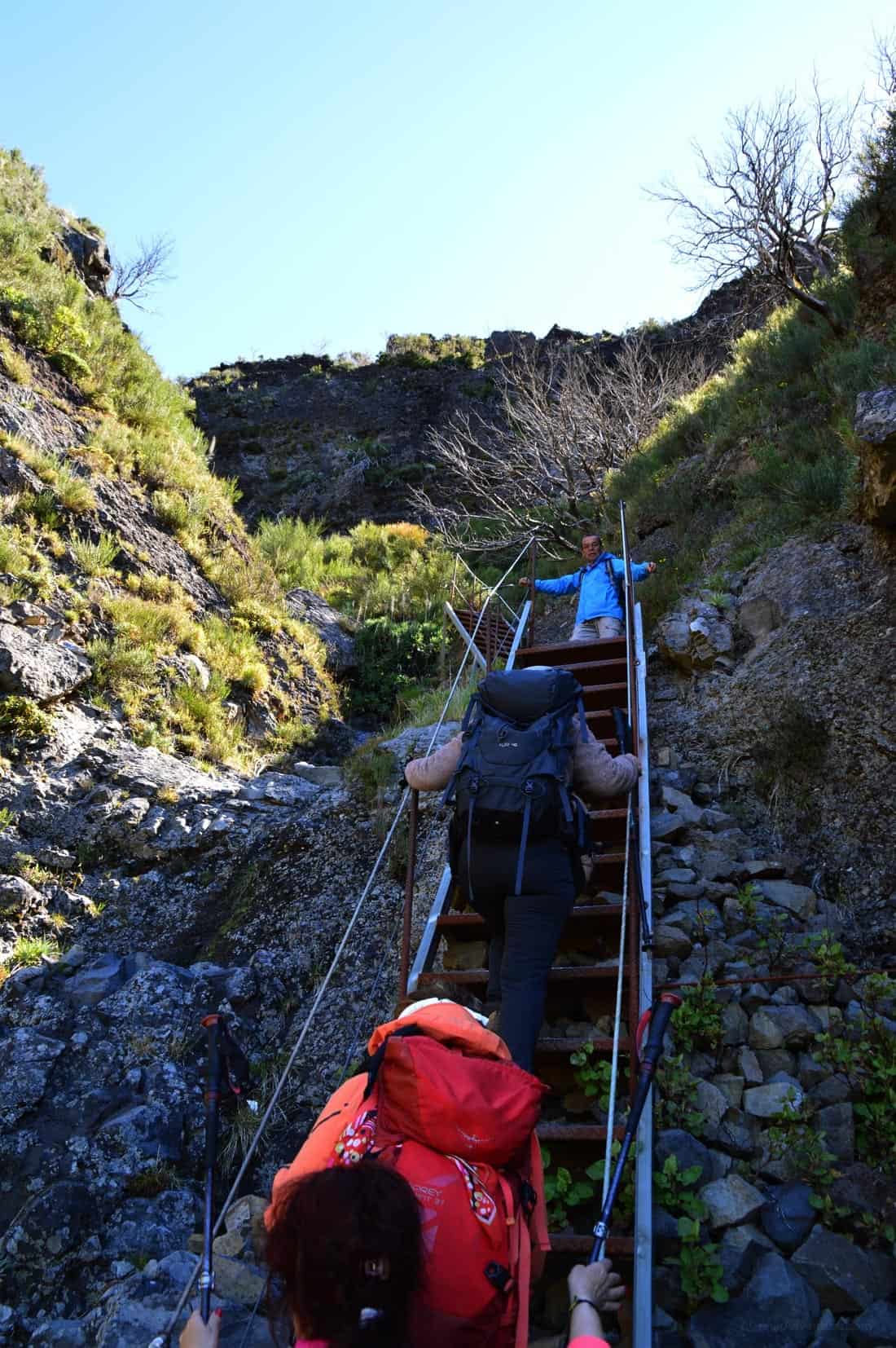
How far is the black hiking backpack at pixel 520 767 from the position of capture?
12.3 feet

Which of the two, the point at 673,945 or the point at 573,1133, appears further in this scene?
the point at 673,945

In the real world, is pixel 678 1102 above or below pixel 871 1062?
above

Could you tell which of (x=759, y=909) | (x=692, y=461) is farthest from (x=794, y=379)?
(x=759, y=909)

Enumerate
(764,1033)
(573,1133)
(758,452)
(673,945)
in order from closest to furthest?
(573,1133) → (764,1033) → (673,945) → (758,452)

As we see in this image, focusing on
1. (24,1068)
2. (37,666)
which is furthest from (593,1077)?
(37,666)

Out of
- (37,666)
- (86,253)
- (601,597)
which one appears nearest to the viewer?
(37,666)

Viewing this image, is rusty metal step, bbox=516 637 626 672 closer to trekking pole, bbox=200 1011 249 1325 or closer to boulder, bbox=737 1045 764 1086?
boulder, bbox=737 1045 764 1086

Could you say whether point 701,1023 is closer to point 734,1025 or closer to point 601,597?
point 734,1025

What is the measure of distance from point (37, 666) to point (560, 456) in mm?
10698

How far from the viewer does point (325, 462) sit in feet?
76.5

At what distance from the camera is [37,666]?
7.94 meters

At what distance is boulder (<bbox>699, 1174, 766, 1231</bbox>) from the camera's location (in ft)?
12.2

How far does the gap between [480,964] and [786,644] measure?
3770mm

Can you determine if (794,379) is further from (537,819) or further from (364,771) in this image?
(537,819)
